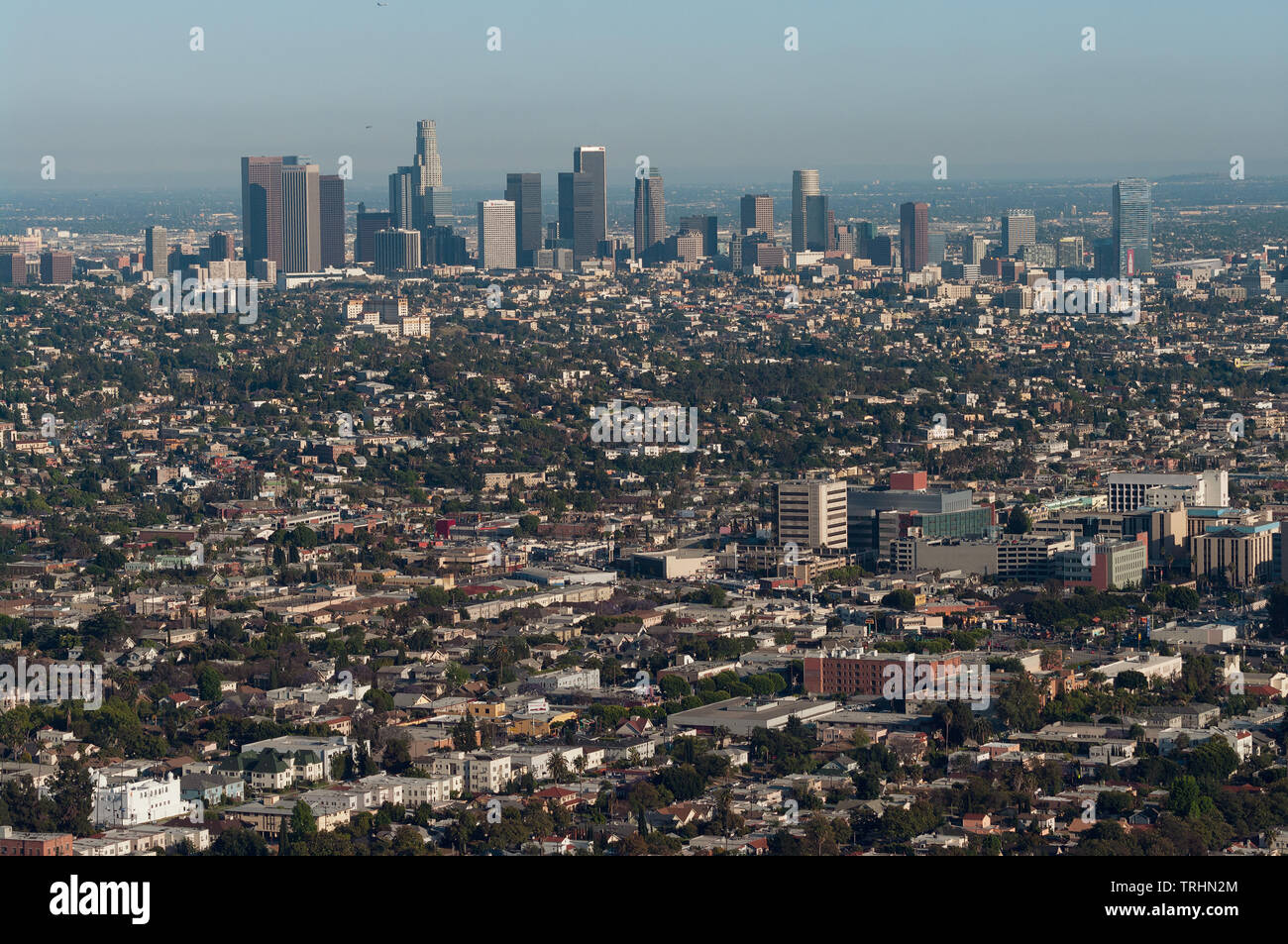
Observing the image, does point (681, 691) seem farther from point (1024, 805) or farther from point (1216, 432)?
point (1216, 432)

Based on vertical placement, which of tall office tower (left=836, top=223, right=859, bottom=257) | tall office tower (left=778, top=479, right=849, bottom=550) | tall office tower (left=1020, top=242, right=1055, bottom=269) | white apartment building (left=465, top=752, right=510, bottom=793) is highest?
tall office tower (left=836, top=223, right=859, bottom=257)

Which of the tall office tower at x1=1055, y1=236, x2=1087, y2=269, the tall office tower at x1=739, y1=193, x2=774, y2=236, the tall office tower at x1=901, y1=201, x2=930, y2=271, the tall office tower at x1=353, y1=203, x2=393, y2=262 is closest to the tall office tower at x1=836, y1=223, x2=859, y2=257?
the tall office tower at x1=739, y1=193, x2=774, y2=236

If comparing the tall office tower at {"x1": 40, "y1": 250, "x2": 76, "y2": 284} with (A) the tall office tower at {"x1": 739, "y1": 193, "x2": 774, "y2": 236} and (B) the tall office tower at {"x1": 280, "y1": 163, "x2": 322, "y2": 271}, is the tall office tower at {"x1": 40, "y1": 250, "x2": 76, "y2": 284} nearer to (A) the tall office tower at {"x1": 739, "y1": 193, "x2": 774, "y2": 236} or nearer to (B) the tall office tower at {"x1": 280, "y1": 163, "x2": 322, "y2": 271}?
(B) the tall office tower at {"x1": 280, "y1": 163, "x2": 322, "y2": 271}

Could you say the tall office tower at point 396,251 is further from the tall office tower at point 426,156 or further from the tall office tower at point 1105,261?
the tall office tower at point 1105,261

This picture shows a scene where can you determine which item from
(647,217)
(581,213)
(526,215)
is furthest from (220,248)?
(647,217)

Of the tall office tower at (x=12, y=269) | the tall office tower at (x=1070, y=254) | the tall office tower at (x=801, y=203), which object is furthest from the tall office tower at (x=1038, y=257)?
the tall office tower at (x=12, y=269)

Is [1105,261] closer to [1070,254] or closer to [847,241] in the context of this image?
[1070,254]
